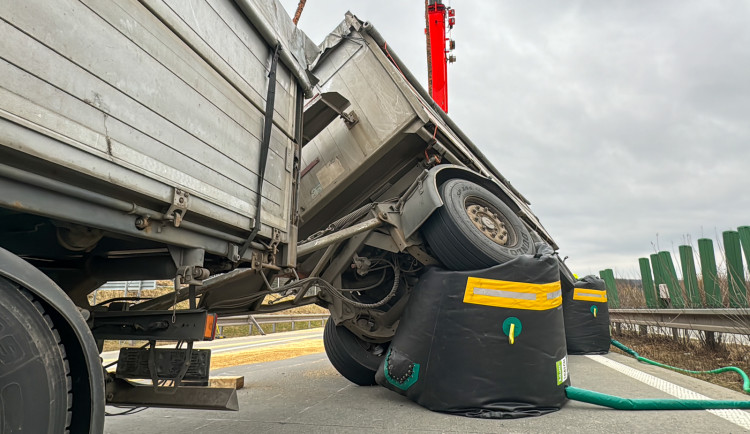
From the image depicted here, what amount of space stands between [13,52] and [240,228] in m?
1.18

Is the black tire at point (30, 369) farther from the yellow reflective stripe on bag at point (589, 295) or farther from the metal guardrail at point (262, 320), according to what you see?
the metal guardrail at point (262, 320)

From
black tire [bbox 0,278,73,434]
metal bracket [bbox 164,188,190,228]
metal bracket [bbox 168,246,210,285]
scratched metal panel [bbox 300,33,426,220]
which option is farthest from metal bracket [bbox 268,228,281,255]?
scratched metal panel [bbox 300,33,426,220]

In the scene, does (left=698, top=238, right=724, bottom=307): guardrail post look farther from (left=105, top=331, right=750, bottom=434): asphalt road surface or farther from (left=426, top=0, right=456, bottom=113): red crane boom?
(left=426, top=0, right=456, bottom=113): red crane boom

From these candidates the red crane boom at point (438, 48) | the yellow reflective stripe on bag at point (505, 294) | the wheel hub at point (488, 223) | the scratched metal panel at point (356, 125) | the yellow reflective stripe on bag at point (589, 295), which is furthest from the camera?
the red crane boom at point (438, 48)

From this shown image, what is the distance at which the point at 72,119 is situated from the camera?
139 centimetres

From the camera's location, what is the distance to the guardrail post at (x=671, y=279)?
6497 mm

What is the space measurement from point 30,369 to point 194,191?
922 millimetres

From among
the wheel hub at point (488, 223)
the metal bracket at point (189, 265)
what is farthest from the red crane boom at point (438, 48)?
the metal bracket at point (189, 265)

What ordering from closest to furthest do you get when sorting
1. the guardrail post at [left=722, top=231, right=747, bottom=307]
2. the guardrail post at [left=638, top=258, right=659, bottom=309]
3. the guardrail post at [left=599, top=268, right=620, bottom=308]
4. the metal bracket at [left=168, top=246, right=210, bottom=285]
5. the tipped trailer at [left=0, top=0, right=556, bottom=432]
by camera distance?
the tipped trailer at [left=0, top=0, right=556, bottom=432], the metal bracket at [left=168, top=246, right=210, bottom=285], the guardrail post at [left=722, top=231, right=747, bottom=307], the guardrail post at [left=638, top=258, right=659, bottom=309], the guardrail post at [left=599, top=268, right=620, bottom=308]

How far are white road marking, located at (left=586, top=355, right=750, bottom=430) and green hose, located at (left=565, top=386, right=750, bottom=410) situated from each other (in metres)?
0.04

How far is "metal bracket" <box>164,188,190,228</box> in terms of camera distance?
1.75 metres

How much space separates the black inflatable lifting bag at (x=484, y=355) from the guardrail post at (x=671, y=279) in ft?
14.4

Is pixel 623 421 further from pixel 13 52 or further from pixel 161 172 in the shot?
pixel 13 52

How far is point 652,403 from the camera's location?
301 cm
